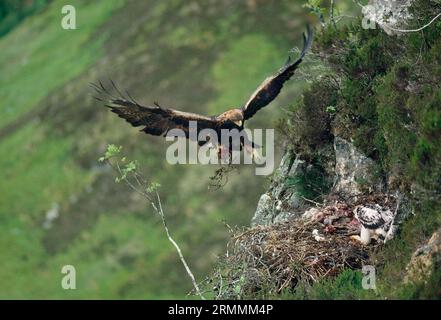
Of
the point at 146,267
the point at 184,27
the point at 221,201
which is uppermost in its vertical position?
the point at 184,27

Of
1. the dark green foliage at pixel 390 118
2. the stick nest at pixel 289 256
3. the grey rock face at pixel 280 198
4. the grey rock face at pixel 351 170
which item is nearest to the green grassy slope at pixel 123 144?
the grey rock face at pixel 280 198

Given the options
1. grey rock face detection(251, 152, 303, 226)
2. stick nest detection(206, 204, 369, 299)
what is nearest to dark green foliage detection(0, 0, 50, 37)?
grey rock face detection(251, 152, 303, 226)

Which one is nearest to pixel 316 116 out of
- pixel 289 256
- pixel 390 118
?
pixel 390 118

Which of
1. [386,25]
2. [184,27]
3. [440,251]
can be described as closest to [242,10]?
[184,27]

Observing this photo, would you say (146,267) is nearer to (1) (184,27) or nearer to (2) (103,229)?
(2) (103,229)

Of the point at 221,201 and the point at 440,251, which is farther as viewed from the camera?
the point at 221,201

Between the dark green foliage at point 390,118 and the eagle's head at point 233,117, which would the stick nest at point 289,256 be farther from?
the eagle's head at point 233,117

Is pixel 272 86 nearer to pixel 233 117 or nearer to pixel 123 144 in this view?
pixel 233 117

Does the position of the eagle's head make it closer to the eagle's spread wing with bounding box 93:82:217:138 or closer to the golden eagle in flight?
the golden eagle in flight
